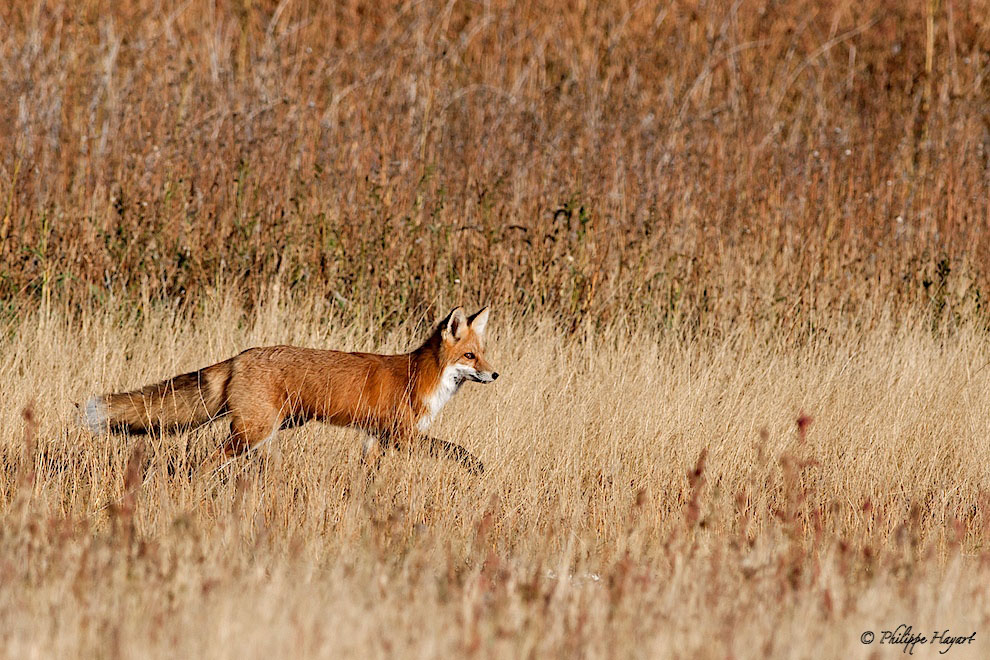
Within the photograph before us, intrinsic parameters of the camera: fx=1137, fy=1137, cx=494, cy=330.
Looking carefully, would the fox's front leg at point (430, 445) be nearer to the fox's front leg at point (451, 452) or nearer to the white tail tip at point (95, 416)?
the fox's front leg at point (451, 452)

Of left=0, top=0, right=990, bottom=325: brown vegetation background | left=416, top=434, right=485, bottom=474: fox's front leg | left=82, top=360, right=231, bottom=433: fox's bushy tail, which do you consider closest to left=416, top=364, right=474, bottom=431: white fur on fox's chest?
left=416, top=434, right=485, bottom=474: fox's front leg

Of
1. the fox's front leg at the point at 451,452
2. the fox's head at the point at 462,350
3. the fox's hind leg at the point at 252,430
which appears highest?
the fox's head at the point at 462,350

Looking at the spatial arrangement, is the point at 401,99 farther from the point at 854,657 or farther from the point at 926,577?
the point at 854,657

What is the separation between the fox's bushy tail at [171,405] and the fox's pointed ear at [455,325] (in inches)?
46.0

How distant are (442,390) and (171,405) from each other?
1.41 metres

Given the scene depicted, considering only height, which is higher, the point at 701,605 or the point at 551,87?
the point at 551,87

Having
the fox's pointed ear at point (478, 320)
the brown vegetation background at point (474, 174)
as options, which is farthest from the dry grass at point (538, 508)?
the brown vegetation background at point (474, 174)

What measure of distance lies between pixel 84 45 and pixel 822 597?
308 inches

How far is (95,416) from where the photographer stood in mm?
5633

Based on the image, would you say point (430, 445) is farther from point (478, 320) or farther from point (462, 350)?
point (478, 320)

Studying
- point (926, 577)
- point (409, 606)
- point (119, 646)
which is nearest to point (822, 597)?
point (926, 577)

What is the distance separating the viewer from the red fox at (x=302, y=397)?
5660 millimetres

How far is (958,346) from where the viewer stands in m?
7.76

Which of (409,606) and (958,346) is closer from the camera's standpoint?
(409,606)
